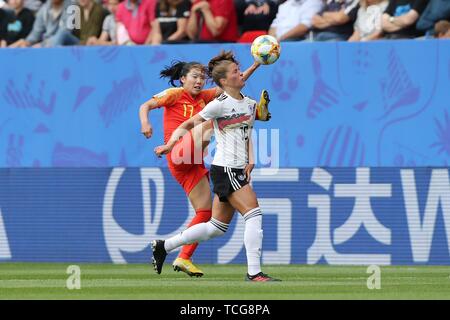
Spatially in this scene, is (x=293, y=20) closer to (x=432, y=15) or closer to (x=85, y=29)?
(x=432, y=15)

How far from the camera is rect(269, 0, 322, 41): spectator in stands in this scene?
1822 centimetres

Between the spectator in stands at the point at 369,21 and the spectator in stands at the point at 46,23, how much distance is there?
4.67 m

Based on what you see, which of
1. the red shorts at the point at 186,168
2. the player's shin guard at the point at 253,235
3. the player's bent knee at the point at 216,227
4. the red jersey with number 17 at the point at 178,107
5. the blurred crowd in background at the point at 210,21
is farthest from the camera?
the blurred crowd in background at the point at 210,21

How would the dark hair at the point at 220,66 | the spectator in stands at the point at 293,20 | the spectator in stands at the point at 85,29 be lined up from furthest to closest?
1. the spectator in stands at the point at 85,29
2. the spectator in stands at the point at 293,20
3. the dark hair at the point at 220,66

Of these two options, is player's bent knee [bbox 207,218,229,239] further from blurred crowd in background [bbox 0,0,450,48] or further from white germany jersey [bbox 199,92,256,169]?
blurred crowd in background [bbox 0,0,450,48]

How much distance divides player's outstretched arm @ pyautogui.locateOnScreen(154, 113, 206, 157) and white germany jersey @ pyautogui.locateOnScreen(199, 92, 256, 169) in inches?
3.8

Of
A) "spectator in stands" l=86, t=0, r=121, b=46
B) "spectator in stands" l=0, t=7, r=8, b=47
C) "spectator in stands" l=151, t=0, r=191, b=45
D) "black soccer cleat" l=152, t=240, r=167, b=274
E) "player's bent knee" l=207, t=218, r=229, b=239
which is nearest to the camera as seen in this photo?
"player's bent knee" l=207, t=218, r=229, b=239

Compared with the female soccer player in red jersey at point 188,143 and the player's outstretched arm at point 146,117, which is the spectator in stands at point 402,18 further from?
the player's outstretched arm at point 146,117

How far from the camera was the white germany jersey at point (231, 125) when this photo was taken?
42.8ft

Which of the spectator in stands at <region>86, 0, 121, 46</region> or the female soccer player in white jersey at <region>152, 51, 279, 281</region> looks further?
the spectator in stands at <region>86, 0, 121, 46</region>

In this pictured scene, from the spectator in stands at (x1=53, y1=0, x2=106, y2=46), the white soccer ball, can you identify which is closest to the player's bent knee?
the white soccer ball

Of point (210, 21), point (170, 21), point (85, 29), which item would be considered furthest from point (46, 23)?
point (210, 21)

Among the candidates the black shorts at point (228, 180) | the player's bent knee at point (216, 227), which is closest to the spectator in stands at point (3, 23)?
the player's bent knee at point (216, 227)

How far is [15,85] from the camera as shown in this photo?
18.7m
